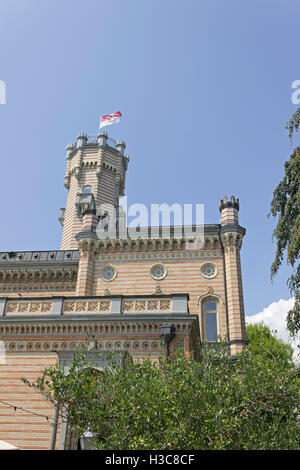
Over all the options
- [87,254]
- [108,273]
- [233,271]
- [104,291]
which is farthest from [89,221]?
[233,271]

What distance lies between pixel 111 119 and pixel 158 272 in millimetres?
23800

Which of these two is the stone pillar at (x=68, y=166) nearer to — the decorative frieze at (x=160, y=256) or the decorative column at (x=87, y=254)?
the decorative column at (x=87, y=254)

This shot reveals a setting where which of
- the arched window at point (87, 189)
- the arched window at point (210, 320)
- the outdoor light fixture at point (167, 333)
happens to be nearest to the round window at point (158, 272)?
the arched window at point (210, 320)

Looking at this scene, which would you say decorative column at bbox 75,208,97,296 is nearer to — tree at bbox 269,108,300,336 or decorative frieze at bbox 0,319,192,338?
decorative frieze at bbox 0,319,192,338

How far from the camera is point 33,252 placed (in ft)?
108

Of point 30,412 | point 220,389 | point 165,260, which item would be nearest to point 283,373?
point 220,389

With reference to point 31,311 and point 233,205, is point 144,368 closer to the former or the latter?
point 31,311

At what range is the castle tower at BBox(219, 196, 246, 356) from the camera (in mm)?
25062

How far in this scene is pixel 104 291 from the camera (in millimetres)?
27594

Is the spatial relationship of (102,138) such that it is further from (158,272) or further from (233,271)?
(233,271)

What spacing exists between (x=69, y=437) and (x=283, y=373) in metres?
9.04

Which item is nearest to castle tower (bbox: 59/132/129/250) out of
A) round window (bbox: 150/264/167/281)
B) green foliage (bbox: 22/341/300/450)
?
round window (bbox: 150/264/167/281)

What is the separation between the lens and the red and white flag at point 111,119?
4519 cm

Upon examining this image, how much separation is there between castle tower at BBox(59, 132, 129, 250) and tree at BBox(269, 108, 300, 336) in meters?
26.9
